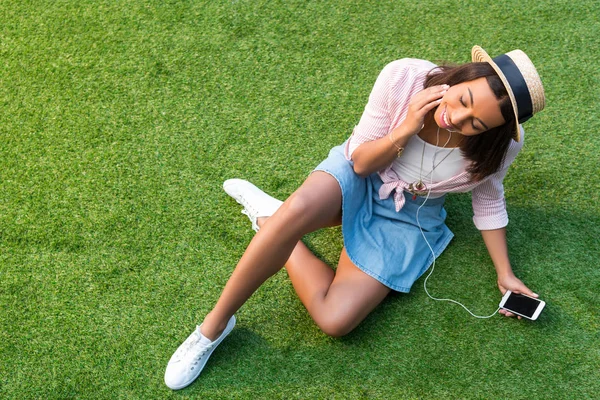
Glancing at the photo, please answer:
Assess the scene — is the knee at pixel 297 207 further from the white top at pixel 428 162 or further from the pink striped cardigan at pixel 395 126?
the white top at pixel 428 162

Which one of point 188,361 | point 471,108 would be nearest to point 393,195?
point 471,108

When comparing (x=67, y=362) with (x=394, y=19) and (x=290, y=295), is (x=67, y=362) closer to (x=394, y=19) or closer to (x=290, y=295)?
(x=290, y=295)

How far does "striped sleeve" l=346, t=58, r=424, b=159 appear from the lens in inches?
84.4

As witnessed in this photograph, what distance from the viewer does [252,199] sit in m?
2.66

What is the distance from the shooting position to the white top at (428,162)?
226 centimetres

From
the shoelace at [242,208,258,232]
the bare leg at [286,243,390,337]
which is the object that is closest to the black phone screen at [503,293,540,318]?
the bare leg at [286,243,390,337]

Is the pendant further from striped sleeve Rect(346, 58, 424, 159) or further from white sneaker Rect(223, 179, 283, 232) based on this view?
white sneaker Rect(223, 179, 283, 232)

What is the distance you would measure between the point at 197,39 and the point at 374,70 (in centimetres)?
96

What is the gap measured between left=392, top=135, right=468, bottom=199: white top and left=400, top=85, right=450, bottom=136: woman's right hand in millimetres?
196

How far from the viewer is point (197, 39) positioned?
10.7 ft

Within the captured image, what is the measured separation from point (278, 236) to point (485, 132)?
0.80m

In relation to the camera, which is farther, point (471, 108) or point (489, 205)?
point (489, 205)

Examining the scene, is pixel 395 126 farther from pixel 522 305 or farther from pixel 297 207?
pixel 522 305

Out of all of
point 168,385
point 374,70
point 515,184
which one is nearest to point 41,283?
point 168,385
